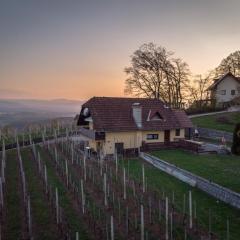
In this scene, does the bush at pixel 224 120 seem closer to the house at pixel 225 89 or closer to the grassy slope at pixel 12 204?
the house at pixel 225 89

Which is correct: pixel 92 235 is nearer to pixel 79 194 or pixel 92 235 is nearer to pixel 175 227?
pixel 175 227

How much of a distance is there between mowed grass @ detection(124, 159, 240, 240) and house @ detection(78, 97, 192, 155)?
729 cm

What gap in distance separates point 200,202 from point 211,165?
8364 millimetres

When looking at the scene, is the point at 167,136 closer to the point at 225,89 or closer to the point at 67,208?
the point at 67,208

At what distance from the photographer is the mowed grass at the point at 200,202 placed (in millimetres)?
16672

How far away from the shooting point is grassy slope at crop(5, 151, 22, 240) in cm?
1635

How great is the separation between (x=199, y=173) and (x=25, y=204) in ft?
40.0

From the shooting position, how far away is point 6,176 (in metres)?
26.4

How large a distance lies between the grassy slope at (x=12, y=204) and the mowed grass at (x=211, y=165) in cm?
1230

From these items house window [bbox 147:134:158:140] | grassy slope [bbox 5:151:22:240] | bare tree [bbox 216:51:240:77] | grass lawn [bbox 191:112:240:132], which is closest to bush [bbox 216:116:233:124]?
grass lawn [bbox 191:112:240:132]

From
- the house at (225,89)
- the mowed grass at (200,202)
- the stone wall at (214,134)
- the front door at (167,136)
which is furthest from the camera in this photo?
the house at (225,89)

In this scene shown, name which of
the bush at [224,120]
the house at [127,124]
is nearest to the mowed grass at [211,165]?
the house at [127,124]

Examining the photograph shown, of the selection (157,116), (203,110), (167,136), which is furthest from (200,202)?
(203,110)

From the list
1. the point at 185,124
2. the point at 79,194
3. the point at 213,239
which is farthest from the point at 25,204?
the point at 185,124
